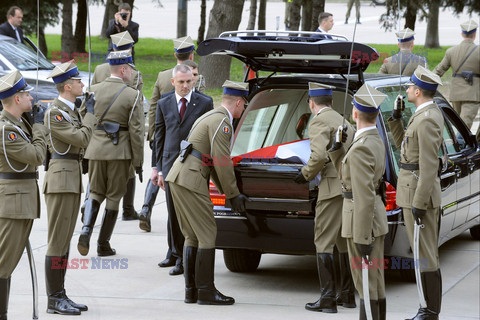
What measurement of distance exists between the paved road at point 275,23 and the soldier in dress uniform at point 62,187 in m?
28.4

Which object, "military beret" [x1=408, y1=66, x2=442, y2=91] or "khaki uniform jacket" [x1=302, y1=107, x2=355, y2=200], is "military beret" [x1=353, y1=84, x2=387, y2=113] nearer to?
"military beret" [x1=408, y1=66, x2=442, y2=91]

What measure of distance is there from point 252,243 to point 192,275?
1.87 ft

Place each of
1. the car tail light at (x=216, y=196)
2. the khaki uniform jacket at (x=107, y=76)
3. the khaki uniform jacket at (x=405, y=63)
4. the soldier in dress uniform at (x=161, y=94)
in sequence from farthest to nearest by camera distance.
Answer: the khaki uniform jacket at (x=405, y=63) < the khaki uniform jacket at (x=107, y=76) < the soldier in dress uniform at (x=161, y=94) < the car tail light at (x=216, y=196)

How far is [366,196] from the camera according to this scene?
6148 mm

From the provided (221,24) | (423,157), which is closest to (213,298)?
(423,157)

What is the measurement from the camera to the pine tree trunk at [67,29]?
29.6m

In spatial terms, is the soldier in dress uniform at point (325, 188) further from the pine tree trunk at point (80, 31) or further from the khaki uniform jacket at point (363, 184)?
the pine tree trunk at point (80, 31)

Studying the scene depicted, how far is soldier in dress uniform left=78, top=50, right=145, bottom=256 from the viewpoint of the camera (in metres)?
8.79

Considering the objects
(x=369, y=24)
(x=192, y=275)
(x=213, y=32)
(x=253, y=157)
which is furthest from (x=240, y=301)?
(x=369, y=24)

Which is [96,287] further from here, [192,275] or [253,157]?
[253,157]

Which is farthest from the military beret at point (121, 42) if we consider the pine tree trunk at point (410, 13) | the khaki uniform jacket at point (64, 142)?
the pine tree trunk at point (410, 13)

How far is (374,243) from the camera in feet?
20.8

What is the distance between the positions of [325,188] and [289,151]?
0.71m

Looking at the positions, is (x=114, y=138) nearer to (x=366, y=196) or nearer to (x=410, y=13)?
(x=366, y=196)
